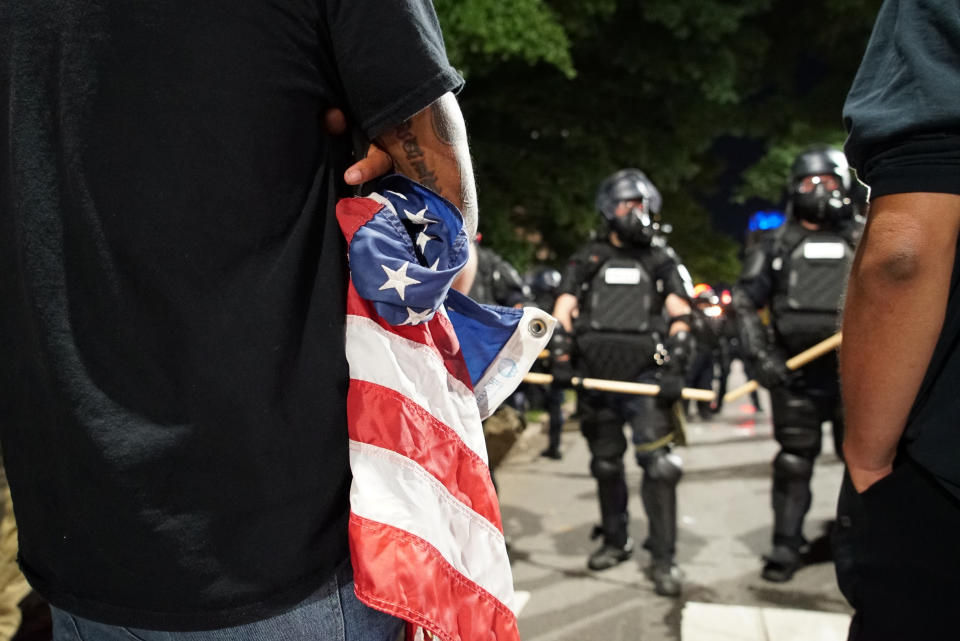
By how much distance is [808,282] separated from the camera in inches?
194

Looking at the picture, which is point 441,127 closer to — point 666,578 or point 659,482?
point 659,482

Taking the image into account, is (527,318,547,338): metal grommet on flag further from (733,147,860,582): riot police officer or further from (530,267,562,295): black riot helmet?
(530,267,562,295): black riot helmet

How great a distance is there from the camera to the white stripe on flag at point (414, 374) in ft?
3.70

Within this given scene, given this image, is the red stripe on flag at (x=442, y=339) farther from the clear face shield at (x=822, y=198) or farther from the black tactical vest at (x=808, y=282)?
the clear face shield at (x=822, y=198)

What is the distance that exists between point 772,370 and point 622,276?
1106 mm

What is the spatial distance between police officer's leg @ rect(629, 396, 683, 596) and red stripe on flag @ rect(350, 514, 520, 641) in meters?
3.91

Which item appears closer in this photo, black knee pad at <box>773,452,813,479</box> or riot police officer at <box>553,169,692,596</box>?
black knee pad at <box>773,452,813,479</box>

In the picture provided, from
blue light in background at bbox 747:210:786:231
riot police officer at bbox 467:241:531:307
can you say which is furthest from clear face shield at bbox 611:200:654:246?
blue light in background at bbox 747:210:786:231

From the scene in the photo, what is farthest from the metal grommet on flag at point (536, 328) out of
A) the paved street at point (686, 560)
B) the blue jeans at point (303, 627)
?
the paved street at point (686, 560)

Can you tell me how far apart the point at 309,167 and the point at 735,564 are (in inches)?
191

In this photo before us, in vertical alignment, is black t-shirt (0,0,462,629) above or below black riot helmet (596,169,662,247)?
above

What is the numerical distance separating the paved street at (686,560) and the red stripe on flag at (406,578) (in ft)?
10.7

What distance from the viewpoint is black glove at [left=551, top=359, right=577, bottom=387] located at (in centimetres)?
522

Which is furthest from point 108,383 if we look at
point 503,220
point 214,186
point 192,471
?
point 503,220
